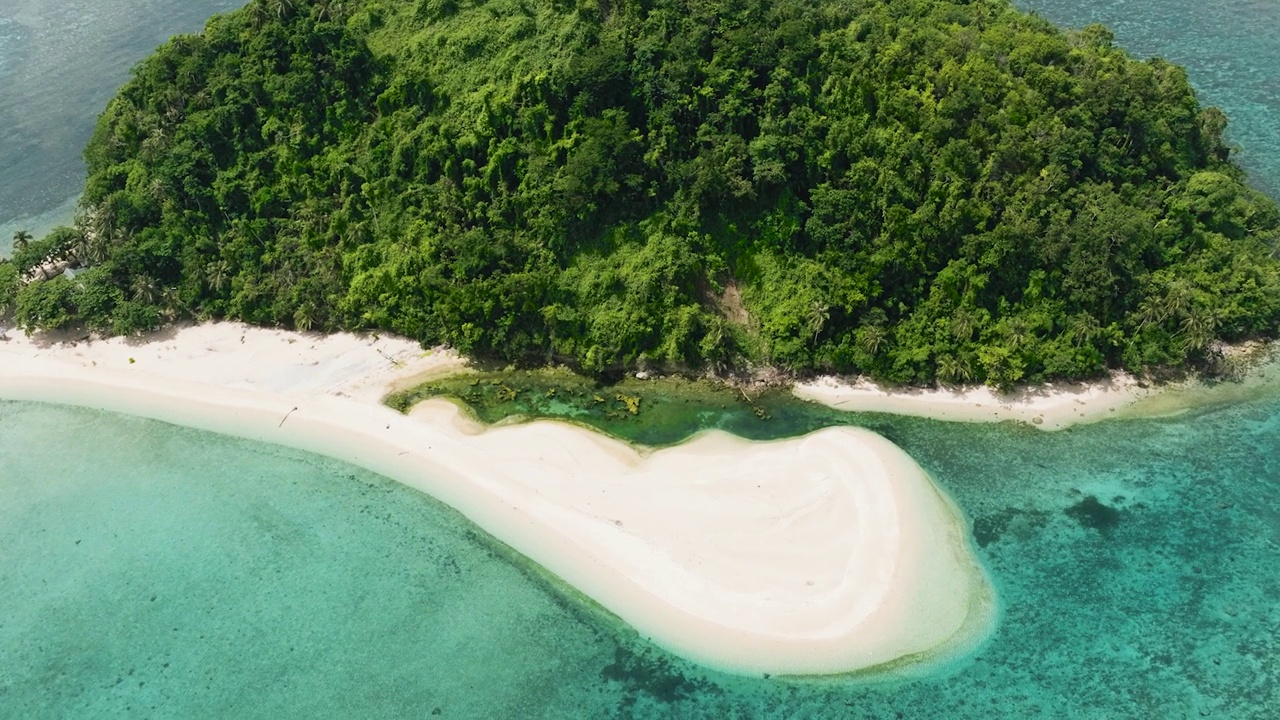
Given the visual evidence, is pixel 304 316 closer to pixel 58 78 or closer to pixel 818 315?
pixel 818 315

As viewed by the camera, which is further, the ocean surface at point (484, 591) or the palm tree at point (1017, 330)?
the palm tree at point (1017, 330)

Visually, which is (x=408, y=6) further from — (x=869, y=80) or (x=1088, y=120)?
(x=1088, y=120)

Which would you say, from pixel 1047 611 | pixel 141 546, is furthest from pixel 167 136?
pixel 1047 611

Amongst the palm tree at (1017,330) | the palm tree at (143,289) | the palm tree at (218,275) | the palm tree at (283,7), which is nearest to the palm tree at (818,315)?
the palm tree at (1017,330)

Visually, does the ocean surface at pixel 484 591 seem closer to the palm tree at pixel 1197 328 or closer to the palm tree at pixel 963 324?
the palm tree at pixel 1197 328

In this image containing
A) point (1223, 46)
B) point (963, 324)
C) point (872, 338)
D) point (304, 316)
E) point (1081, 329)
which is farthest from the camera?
point (1223, 46)

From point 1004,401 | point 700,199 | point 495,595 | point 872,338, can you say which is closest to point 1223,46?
point 1004,401

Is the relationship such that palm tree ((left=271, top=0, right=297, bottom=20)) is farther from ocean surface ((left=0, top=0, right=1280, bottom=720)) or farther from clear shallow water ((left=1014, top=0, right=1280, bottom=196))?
clear shallow water ((left=1014, top=0, right=1280, bottom=196))
